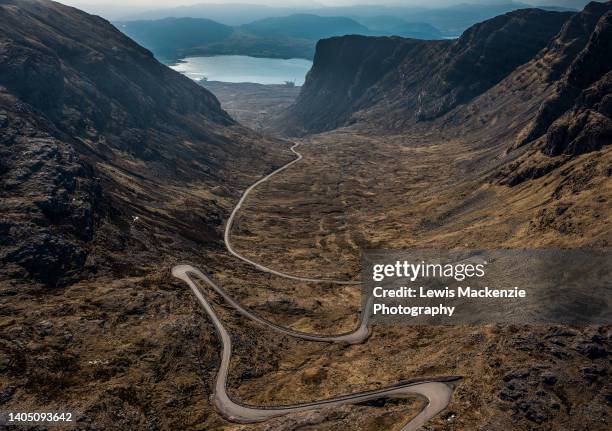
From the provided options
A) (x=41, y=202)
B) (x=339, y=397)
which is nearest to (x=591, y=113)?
(x=339, y=397)

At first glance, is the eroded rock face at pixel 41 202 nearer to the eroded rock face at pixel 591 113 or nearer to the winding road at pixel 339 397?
the winding road at pixel 339 397

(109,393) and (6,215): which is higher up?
(6,215)

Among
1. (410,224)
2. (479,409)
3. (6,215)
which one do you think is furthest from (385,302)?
(6,215)

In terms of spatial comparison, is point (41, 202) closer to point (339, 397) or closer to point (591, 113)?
point (339, 397)

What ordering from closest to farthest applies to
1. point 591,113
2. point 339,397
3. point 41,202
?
point 339,397, point 41,202, point 591,113

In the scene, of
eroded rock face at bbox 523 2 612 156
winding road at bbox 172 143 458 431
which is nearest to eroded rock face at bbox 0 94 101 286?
winding road at bbox 172 143 458 431

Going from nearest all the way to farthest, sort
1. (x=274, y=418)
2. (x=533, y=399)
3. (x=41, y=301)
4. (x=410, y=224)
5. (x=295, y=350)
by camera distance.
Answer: (x=533, y=399) < (x=274, y=418) < (x=41, y=301) < (x=295, y=350) < (x=410, y=224)

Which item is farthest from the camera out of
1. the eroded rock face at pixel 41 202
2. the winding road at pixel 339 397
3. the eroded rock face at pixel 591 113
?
the eroded rock face at pixel 591 113

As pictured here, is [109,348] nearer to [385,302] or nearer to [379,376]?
[379,376]

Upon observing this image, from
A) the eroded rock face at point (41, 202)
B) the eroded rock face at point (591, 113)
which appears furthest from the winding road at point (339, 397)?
the eroded rock face at point (591, 113)

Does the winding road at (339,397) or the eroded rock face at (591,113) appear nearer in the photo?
the winding road at (339,397)

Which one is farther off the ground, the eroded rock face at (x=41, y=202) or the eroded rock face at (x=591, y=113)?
the eroded rock face at (x=591, y=113)
